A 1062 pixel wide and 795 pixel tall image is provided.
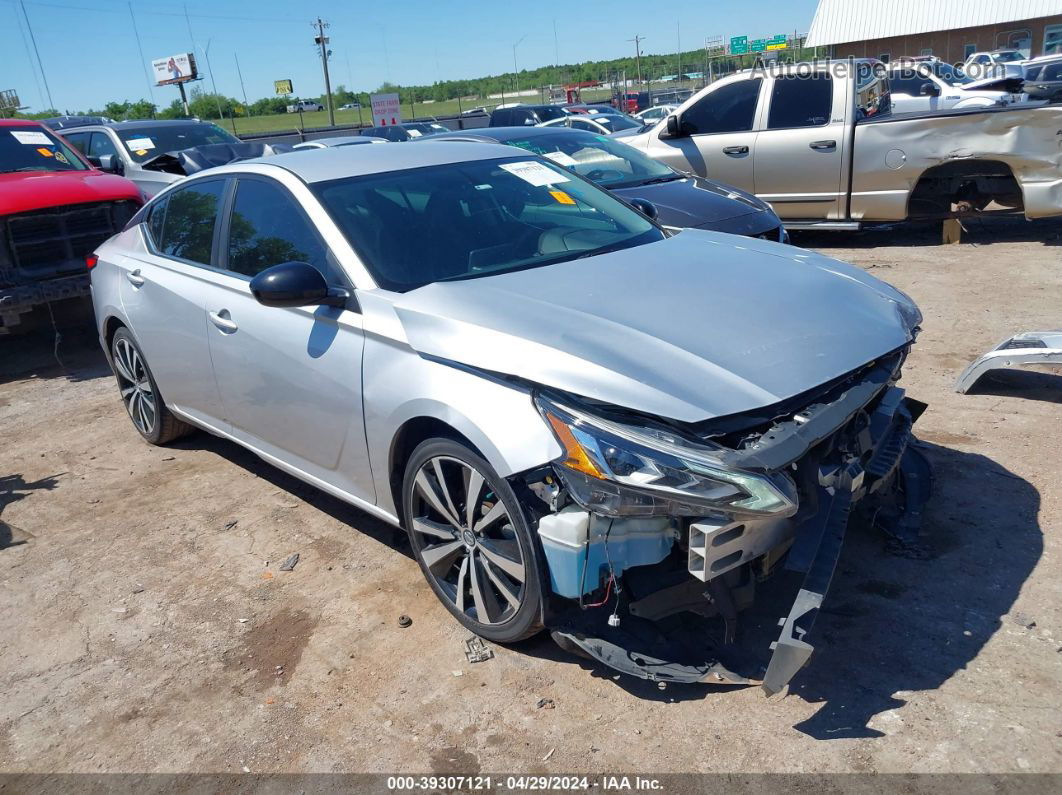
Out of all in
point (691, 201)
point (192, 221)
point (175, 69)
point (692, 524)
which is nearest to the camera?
point (692, 524)

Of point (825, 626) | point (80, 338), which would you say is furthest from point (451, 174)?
point (80, 338)

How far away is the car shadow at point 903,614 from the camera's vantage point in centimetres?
286

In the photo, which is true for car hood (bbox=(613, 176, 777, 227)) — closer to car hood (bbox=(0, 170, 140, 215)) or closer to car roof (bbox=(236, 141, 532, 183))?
car roof (bbox=(236, 141, 532, 183))

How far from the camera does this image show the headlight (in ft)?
8.41

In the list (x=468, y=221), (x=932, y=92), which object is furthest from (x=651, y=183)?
(x=932, y=92)

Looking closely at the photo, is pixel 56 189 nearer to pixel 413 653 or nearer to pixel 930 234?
pixel 413 653

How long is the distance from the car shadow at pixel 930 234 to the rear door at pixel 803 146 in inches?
24.4

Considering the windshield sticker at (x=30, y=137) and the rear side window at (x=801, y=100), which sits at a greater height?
the windshield sticker at (x=30, y=137)

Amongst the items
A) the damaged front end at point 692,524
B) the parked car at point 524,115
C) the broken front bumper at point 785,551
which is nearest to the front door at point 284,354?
the damaged front end at point 692,524

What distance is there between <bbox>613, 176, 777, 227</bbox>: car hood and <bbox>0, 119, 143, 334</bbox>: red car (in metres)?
4.55

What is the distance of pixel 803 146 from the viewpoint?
9531mm

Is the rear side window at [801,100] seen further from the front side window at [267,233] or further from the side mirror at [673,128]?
the front side window at [267,233]

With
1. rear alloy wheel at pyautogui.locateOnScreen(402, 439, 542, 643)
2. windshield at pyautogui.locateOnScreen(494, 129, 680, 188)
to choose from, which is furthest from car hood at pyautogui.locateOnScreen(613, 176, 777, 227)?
rear alloy wheel at pyautogui.locateOnScreen(402, 439, 542, 643)

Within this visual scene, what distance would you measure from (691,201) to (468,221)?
403 centimetres
